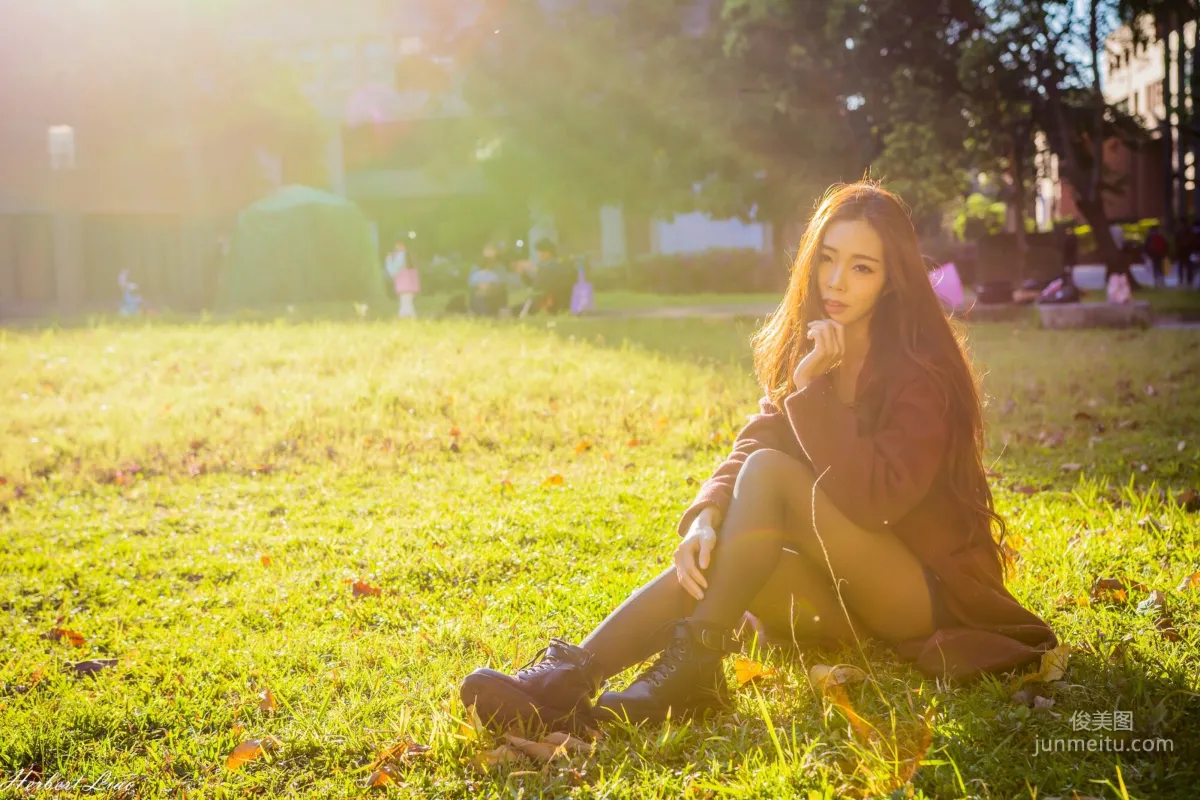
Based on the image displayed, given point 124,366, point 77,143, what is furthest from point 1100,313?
point 77,143

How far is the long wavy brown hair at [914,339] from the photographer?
356 centimetres

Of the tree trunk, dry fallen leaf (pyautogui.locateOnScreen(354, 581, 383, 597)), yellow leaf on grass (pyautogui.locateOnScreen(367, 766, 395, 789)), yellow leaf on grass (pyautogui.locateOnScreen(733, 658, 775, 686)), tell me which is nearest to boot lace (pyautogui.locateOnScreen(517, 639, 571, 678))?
yellow leaf on grass (pyautogui.locateOnScreen(367, 766, 395, 789))

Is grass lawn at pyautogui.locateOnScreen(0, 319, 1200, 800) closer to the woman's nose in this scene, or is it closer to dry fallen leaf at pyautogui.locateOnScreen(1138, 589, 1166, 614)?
dry fallen leaf at pyautogui.locateOnScreen(1138, 589, 1166, 614)

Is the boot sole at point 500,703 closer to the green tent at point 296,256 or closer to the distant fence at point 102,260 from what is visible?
the green tent at point 296,256

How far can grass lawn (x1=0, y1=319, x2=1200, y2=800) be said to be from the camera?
3.24 metres

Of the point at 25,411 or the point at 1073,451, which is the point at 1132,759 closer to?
the point at 1073,451

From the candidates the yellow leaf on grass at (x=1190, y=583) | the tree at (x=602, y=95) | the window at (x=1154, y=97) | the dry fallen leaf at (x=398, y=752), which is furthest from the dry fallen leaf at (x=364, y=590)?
the window at (x=1154, y=97)

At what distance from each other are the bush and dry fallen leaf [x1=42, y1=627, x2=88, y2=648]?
83.5 ft

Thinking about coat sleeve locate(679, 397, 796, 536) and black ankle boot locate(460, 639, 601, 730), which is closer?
black ankle boot locate(460, 639, 601, 730)

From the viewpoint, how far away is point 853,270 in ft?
12.1

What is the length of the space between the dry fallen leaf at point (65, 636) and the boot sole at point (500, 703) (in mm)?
2285

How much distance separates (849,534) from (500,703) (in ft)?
3.87

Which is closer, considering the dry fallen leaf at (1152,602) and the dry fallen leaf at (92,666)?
the dry fallen leaf at (1152,602)

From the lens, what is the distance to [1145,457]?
23.9 feet
